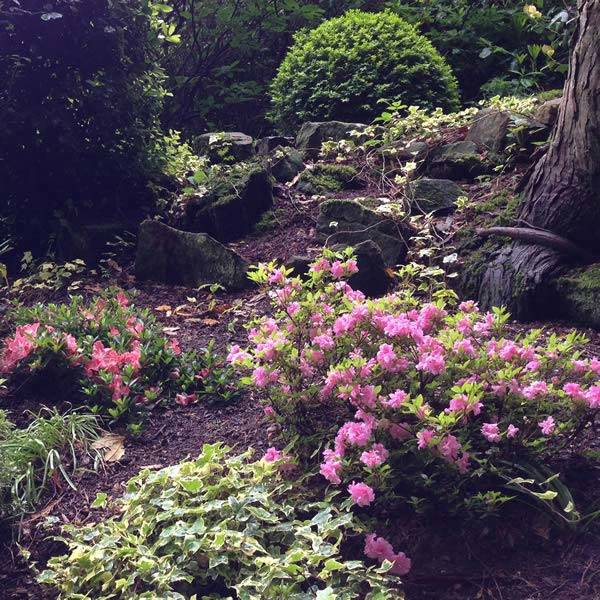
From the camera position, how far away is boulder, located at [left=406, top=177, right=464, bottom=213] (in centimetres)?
545

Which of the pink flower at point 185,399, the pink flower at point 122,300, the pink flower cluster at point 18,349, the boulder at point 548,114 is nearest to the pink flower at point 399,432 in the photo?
the pink flower at point 185,399

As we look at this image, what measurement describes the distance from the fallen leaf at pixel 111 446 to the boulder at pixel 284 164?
3.57m

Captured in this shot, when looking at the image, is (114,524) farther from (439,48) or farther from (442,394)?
(439,48)

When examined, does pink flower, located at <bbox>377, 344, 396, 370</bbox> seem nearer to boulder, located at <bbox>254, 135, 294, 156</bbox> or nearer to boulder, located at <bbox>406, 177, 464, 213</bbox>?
boulder, located at <bbox>406, 177, 464, 213</bbox>

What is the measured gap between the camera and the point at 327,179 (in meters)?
6.30

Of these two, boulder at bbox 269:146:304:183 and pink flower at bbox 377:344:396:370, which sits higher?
boulder at bbox 269:146:304:183

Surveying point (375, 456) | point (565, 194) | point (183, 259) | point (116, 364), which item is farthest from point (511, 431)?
point (183, 259)

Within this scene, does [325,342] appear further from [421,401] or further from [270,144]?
[270,144]

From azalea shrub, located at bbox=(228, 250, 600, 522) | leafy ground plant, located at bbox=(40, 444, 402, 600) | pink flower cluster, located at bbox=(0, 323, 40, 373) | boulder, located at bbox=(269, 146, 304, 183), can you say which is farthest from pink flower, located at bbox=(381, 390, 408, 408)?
boulder, located at bbox=(269, 146, 304, 183)

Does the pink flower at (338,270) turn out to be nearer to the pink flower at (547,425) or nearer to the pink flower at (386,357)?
the pink flower at (386,357)

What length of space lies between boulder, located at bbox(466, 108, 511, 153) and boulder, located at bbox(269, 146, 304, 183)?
1.45m

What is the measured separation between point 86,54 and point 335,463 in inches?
168

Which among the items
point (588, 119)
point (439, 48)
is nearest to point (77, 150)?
point (588, 119)

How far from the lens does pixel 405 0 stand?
9.94 metres
